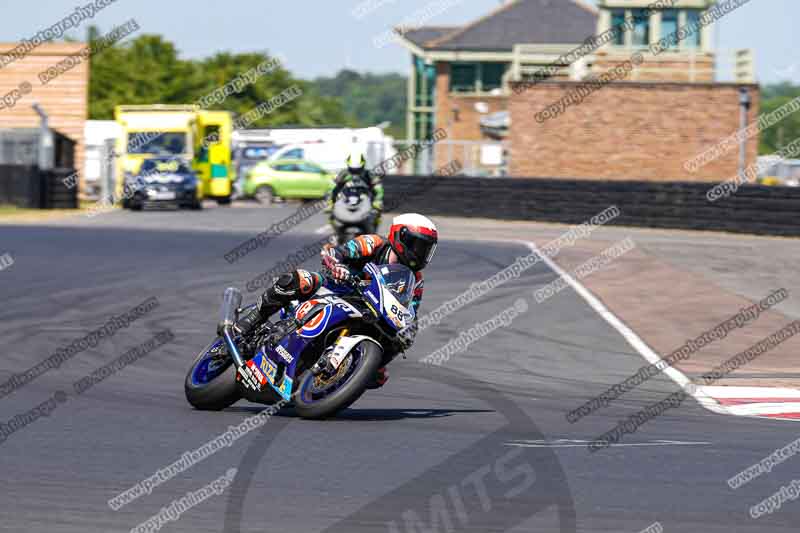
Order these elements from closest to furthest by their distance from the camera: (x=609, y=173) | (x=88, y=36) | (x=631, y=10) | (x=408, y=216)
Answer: (x=408, y=216), (x=609, y=173), (x=631, y=10), (x=88, y=36)

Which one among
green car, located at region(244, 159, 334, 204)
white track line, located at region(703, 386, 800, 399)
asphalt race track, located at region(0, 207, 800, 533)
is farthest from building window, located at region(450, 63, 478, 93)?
white track line, located at region(703, 386, 800, 399)

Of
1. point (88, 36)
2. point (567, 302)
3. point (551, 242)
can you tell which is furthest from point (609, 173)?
point (88, 36)

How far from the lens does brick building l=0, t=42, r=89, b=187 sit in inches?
1913

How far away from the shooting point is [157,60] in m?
83.1

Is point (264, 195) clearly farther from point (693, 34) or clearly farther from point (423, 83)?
point (423, 83)

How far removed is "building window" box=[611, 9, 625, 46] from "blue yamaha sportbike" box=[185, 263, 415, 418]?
42707mm

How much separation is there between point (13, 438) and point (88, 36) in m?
118

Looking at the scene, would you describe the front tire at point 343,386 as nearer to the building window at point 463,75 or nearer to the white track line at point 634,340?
the white track line at point 634,340

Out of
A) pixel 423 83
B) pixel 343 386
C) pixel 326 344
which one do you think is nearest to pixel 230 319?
pixel 326 344

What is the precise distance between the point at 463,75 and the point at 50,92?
29.8 metres

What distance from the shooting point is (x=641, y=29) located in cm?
5050

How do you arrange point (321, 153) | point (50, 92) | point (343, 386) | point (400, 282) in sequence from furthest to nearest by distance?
point (321, 153), point (50, 92), point (400, 282), point (343, 386)

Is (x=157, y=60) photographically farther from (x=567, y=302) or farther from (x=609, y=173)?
(x=567, y=302)

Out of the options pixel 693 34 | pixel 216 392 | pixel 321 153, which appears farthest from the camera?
pixel 321 153
